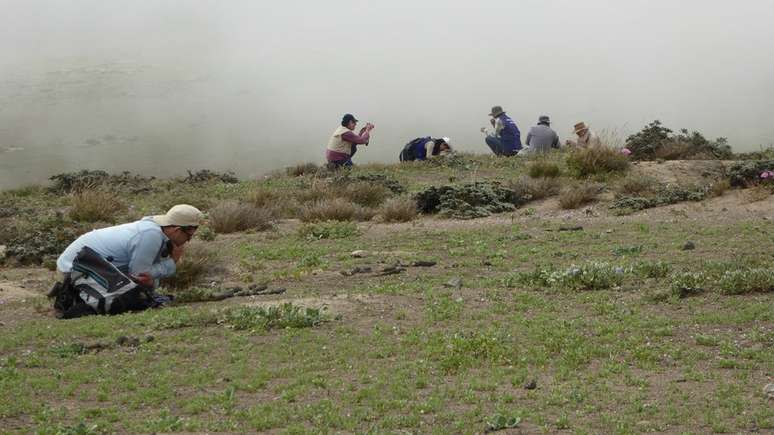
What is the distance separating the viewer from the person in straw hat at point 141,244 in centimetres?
1005

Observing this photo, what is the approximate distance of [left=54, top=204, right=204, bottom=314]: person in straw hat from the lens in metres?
10.1

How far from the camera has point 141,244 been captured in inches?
396

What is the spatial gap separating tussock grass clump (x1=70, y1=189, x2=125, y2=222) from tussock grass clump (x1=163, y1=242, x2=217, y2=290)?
5275mm

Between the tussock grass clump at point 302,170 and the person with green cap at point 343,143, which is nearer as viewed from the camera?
the person with green cap at point 343,143

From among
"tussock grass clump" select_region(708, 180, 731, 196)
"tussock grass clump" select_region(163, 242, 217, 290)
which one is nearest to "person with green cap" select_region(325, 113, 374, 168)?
"tussock grass clump" select_region(708, 180, 731, 196)

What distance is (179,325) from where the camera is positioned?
30.1 feet

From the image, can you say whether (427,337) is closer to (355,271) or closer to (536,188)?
(355,271)

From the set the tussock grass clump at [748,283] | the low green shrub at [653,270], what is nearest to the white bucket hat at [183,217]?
the low green shrub at [653,270]

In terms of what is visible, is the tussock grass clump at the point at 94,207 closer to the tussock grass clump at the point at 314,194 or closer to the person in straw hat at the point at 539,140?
the tussock grass clump at the point at 314,194

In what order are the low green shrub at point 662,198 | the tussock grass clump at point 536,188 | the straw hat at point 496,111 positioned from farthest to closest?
1. the straw hat at point 496,111
2. the tussock grass clump at point 536,188
3. the low green shrub at point 662,198

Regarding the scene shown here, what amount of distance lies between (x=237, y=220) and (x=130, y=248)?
5540mm

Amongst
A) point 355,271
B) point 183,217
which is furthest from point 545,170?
point 183,217

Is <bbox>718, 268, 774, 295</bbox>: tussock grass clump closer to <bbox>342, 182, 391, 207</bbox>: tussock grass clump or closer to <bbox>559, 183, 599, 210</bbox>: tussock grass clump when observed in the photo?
<bbox>559, 183, 599, 210</bbox>: tussock grass clump

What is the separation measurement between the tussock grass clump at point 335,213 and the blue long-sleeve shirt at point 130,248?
5.99 m
